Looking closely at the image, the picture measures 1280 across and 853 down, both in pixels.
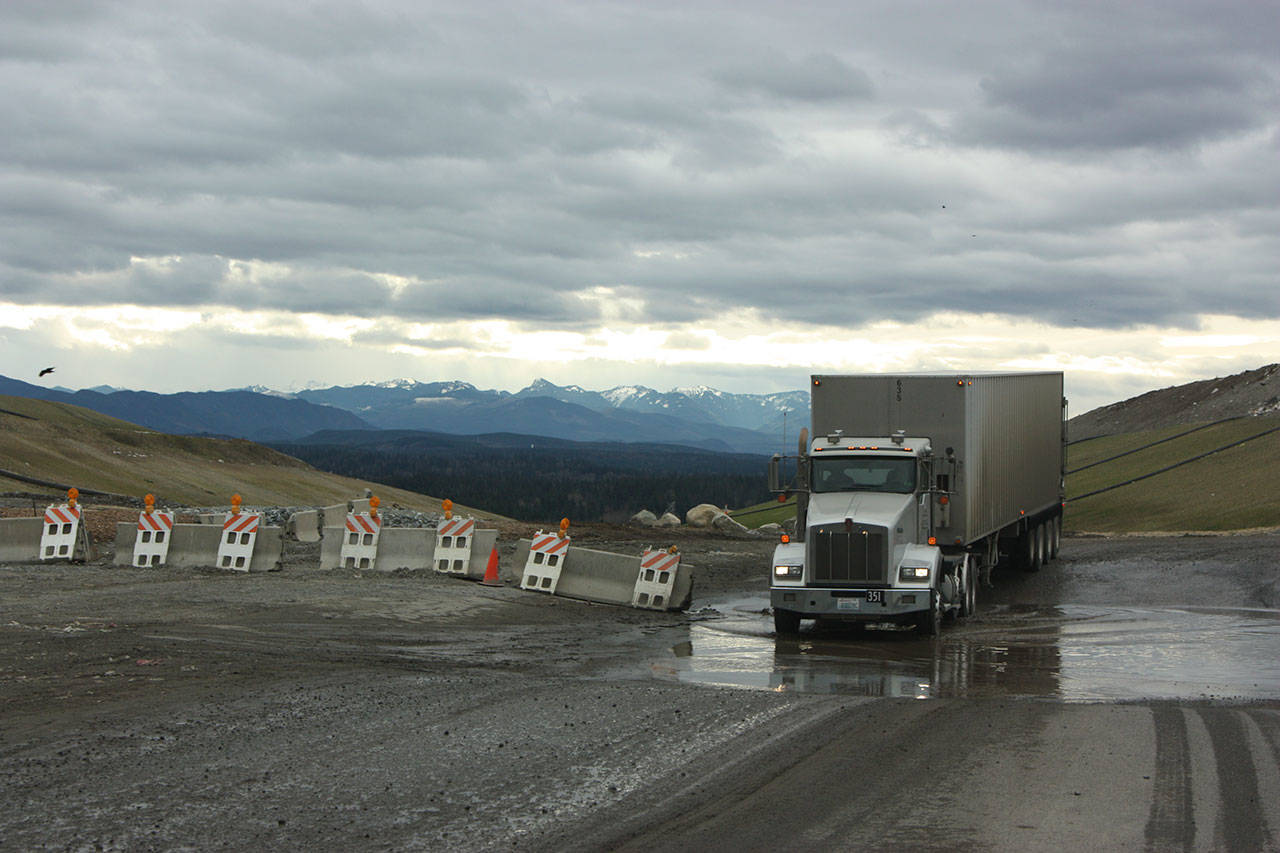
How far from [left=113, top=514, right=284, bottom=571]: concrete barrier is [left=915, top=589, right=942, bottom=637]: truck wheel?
11695 millimetres

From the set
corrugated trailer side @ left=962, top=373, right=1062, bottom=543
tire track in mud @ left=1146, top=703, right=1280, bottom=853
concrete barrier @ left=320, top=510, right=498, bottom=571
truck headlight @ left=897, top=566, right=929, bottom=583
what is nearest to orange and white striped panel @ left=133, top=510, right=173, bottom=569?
concrete barrier @ left=320, top=510, right=498, bottom=571

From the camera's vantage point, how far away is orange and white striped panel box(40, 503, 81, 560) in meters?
23.8

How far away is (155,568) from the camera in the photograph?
74.6 ft

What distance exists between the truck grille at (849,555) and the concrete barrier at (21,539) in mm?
15300

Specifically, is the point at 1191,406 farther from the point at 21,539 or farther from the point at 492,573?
the point at 21,539

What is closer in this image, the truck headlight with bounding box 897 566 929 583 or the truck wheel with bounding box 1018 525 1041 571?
the truck headlight with bounding box 897 566 929 583

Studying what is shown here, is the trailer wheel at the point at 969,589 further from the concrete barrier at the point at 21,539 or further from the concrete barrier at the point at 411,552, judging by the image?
the concrete barrier at the point at 21,539

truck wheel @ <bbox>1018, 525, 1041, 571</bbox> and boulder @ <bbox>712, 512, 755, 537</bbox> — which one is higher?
boulder @ <bbox>712, 512, 755, 537</bbox>

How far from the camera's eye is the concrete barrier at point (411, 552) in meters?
22.9

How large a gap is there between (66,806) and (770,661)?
31.3 feet

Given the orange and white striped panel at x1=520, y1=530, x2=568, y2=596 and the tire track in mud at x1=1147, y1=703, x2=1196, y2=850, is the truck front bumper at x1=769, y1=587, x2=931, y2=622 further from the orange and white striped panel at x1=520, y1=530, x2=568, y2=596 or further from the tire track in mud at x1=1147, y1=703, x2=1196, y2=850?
the tire track in mud at x1=1147, y1=703, x2=1196, y2=850

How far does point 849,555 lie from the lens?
18.2 m

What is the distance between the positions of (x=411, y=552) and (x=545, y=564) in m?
2.90

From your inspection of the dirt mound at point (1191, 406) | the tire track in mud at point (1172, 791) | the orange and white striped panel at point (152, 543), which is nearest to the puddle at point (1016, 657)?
the tire track in mud at point (1172, 791)
